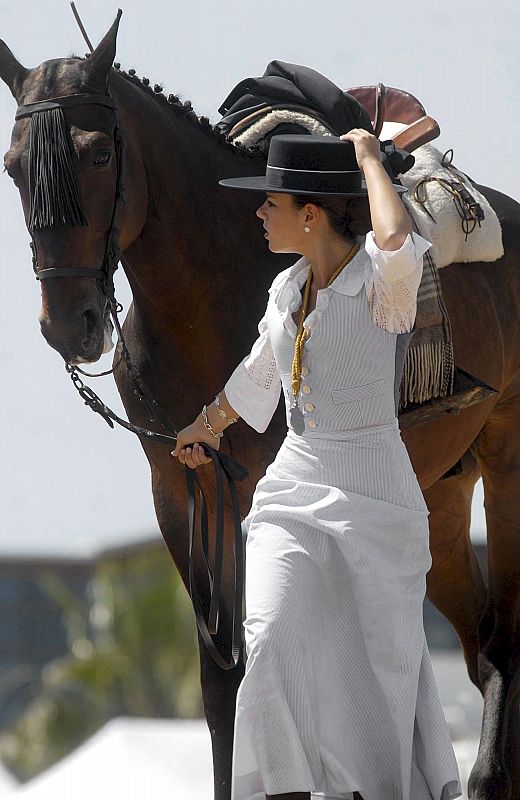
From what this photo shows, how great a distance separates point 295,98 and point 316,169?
111cm

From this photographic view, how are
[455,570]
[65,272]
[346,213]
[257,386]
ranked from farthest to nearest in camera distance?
[455,570] < [65,272] < [257,386] < [346,213]

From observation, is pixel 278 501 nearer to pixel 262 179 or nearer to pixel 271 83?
pixel 262 179

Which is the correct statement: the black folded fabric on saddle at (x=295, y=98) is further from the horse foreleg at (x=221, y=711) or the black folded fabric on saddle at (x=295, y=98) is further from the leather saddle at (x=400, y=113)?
the horse foreleg at (x=221, y=711)

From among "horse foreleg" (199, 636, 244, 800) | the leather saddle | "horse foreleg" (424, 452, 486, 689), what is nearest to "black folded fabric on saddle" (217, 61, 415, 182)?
the leather saddle

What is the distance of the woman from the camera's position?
3016mm

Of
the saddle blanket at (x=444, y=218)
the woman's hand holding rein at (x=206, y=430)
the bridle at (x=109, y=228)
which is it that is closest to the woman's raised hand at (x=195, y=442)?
the woman's hand holding rein at (x=206, y=430)

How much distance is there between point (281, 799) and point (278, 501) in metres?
0.62

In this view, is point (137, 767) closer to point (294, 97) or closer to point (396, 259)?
point (294, 97)

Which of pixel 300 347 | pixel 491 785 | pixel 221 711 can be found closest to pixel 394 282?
pixel 300 347

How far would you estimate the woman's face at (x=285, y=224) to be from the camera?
3172 mm

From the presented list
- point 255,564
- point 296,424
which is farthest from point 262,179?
point 255,564

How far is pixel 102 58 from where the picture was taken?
3.66 meters

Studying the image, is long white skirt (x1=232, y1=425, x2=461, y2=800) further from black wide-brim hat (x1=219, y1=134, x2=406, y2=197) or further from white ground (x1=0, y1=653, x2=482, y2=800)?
white ground (x1=0, y1=653, x2=482, y2=800)

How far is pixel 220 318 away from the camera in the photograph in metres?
3.94
